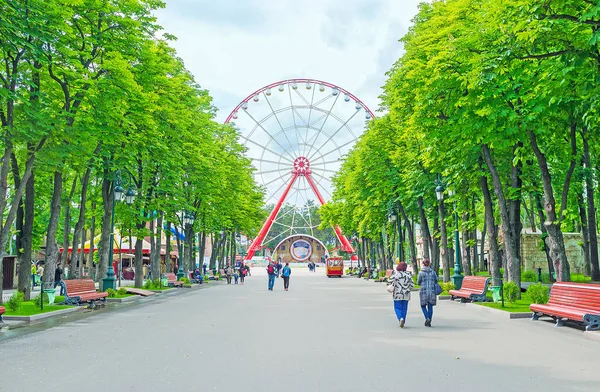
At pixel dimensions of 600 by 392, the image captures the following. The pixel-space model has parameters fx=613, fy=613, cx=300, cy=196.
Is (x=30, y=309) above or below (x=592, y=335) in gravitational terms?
above

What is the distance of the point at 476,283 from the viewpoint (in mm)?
22219

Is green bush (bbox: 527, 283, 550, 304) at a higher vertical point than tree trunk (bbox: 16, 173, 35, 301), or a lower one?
lower

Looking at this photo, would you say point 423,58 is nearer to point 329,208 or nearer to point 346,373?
point 346,373

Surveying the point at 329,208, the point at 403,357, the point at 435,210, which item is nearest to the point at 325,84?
the point at 329,208

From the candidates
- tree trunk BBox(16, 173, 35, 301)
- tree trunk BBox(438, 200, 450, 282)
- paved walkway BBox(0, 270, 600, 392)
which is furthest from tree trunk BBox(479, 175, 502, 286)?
tree trunk BBox(16, 173, 35, 301)

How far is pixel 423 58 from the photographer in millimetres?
24641

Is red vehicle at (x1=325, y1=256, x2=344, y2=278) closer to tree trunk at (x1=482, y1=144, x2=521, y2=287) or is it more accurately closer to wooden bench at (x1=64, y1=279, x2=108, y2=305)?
tree trunk at (x1=482, y1=144, x2=521, y2=287)

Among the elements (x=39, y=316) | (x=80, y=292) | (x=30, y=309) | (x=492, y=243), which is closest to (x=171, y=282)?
(x=80, y=292)

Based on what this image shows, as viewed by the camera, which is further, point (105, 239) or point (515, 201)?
point (105, 239)

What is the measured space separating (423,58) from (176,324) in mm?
14934

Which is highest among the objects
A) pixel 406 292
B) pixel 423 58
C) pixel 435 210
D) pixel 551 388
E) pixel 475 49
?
pixel 423 58

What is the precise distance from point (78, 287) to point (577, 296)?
15636 millimetres

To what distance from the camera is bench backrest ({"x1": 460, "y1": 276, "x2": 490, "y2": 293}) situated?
845 inches

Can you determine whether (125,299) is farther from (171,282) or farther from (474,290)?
(474,290)
